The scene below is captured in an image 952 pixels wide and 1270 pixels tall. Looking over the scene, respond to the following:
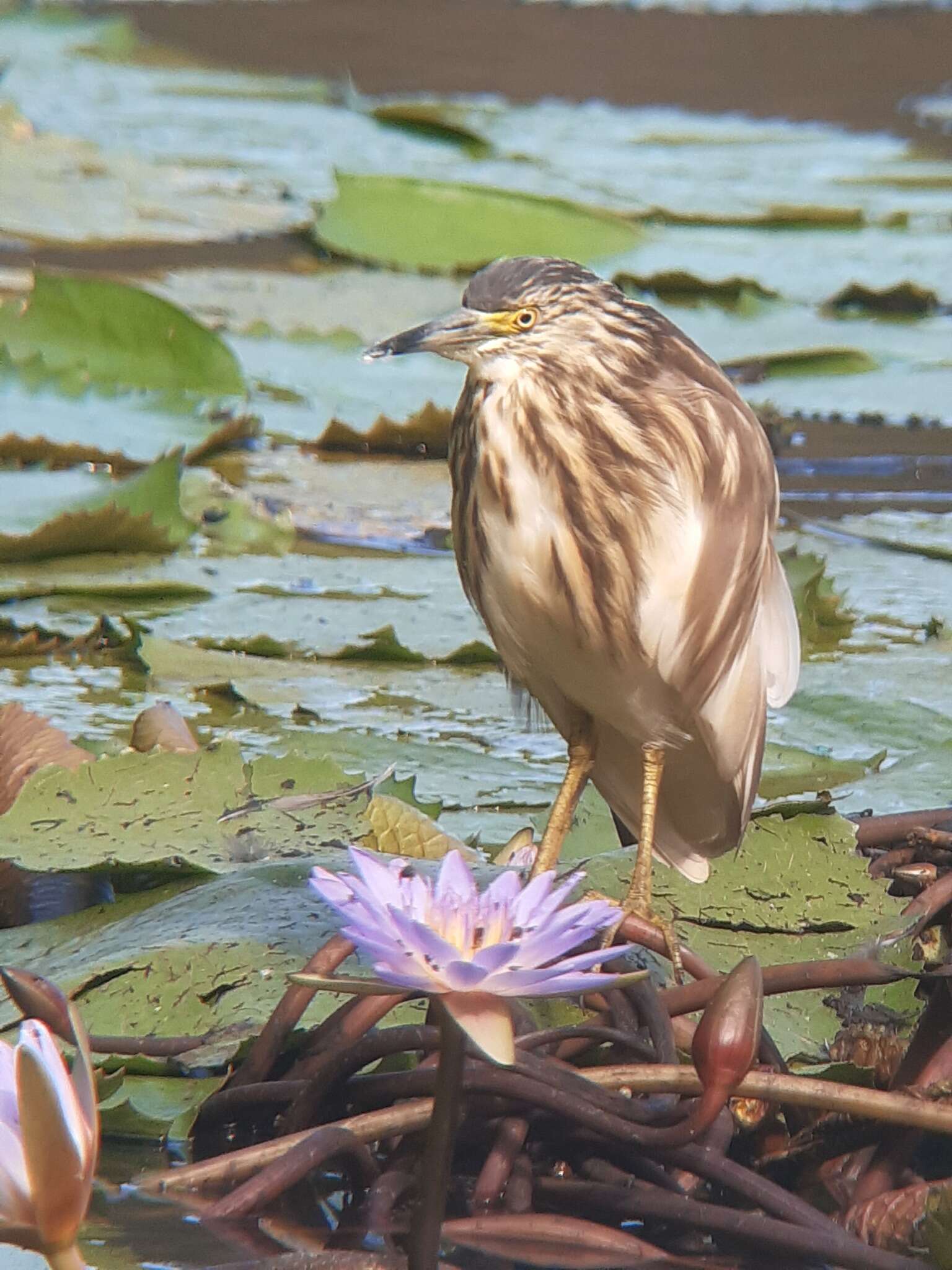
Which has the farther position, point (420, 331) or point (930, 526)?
point (930, 526)

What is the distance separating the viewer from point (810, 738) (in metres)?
2.79

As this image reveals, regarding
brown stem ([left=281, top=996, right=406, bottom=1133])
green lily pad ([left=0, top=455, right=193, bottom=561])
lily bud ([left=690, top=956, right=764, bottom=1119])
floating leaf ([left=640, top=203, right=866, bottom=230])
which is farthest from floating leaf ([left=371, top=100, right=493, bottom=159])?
lily bud ([left=690, top=956, right=764, bottom=1119])

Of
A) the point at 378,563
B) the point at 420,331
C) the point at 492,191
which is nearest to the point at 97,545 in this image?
the point at 378,563

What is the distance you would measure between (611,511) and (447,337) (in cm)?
25

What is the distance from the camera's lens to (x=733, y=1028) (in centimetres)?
122

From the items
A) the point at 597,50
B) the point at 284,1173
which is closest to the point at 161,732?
the point at 284,1173

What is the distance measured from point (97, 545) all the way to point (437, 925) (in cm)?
232

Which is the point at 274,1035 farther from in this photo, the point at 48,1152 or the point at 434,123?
the point at 434,123

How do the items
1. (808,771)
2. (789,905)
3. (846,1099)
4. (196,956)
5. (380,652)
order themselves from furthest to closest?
(380,652), (808,771), (789,905), (196,956), (846,1099)

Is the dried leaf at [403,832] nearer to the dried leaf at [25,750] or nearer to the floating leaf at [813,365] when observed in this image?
the dried leaf at [25,750]

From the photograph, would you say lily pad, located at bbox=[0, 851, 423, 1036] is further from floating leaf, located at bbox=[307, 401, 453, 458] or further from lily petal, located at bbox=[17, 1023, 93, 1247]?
floating leaf, located at bbox=[307, 401, 453, 458]

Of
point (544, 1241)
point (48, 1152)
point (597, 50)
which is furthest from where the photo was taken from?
point (597, 50)

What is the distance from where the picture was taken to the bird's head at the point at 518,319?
218cm

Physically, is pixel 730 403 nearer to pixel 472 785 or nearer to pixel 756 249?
pixel 472 785
